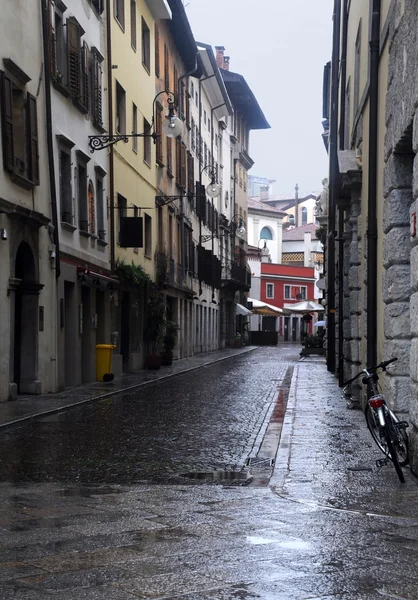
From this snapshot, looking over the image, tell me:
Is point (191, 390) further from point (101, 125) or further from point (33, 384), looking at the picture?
point (101, 125)

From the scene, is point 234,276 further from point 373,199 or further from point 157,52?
point 373,199

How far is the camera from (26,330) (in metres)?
19.6

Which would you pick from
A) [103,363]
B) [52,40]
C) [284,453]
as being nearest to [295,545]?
[284,453]

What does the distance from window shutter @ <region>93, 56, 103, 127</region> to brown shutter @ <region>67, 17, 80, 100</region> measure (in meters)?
2.10

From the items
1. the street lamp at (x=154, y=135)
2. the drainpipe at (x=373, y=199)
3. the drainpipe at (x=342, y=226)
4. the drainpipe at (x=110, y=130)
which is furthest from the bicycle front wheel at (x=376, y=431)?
the drainpipe at (x=110, y=130)

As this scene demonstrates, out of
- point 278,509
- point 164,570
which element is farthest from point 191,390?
point 164,570

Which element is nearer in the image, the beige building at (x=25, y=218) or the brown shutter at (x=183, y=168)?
the beige building at (x=25, y=218)

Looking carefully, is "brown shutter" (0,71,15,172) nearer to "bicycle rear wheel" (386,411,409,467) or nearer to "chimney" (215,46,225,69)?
"bicycle rear wheel" (386,411,409,467)

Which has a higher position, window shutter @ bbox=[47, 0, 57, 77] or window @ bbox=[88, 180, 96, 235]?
window shutter @ bbox=[47, 0, 57, 77]

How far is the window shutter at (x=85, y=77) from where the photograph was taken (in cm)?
2358

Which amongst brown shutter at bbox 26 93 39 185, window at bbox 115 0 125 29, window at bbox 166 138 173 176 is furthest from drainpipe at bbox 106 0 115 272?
window at bbox 166 138 173 176

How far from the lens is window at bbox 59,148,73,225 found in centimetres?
2212

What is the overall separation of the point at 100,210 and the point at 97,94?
281cm

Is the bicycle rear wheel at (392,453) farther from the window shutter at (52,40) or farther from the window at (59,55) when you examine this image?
the window at (59,55)
